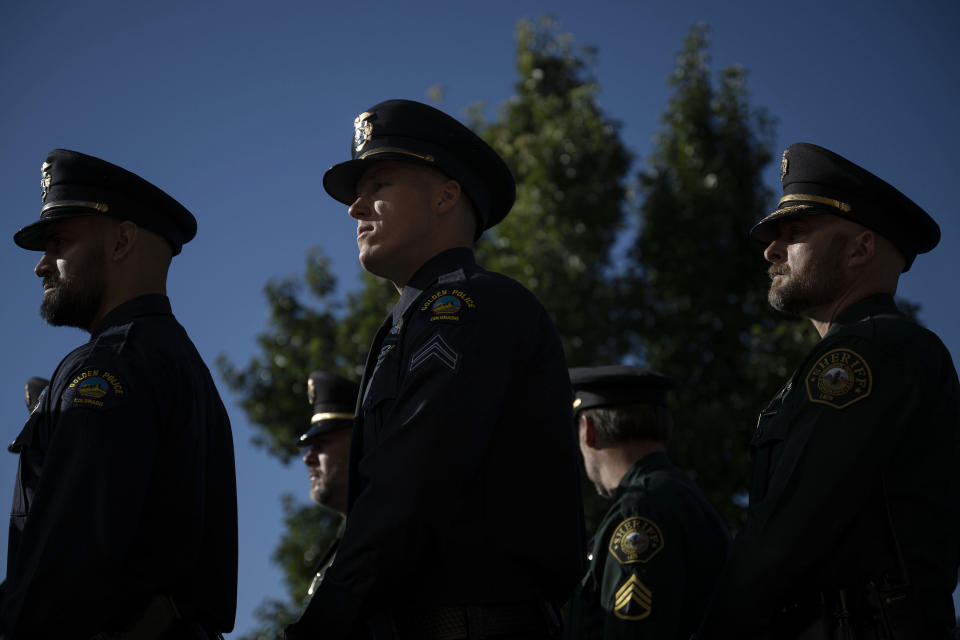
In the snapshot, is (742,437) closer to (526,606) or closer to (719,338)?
(719,338)

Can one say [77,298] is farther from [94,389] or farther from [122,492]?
[122,492]

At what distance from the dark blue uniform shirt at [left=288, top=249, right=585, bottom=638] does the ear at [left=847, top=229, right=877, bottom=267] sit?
1.38 meters

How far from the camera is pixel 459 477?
3055mm

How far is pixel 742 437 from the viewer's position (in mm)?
16188

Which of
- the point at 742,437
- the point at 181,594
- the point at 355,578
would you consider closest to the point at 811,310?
the point at 355,578

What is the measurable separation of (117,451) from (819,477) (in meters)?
2.35

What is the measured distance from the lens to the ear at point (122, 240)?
13.9ft

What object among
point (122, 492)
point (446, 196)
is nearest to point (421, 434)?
point (122, 492)

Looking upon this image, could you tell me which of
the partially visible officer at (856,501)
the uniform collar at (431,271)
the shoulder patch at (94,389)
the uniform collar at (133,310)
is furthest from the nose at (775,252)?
the shoulder patch at (94,389)

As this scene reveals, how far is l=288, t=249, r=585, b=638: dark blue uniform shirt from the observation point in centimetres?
296

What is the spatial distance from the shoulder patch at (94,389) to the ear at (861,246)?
2.83m

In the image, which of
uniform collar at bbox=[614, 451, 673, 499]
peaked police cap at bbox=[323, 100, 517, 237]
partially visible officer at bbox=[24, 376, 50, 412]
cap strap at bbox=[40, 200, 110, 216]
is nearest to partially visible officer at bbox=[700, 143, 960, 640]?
peaked police cap at bbox=[323, 100, 517, 237]

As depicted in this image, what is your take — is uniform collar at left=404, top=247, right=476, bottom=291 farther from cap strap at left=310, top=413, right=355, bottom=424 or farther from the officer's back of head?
cap strap at left=310, top=413, right=355, bottom=424

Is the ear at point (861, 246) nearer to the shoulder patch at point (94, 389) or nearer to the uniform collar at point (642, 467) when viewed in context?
the uniform collar at point (642, 467)
